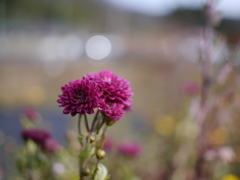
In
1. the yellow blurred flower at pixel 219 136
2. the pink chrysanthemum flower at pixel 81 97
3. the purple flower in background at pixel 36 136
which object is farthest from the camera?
the yellow blurred flower at pixel 219 136

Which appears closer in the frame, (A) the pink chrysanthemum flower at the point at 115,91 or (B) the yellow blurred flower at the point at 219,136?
(A) the pink chrysanthemum flower at the point at 115,91

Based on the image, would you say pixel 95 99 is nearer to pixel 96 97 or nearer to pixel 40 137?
pixel 96 97

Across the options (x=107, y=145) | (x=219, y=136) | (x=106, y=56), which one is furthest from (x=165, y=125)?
(x=106, y=56)

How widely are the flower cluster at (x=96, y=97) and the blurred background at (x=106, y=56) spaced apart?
0.78m

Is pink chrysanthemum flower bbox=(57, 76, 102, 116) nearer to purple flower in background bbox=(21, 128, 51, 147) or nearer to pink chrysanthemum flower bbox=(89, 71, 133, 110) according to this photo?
pink chrysanthemum flower bbox=(89, 71, 133, 110)

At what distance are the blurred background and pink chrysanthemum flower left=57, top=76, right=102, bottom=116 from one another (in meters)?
0.82

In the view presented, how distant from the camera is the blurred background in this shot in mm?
2725

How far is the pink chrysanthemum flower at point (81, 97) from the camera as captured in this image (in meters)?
0.75

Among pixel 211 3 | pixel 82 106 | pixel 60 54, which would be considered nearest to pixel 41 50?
pixel 60 54

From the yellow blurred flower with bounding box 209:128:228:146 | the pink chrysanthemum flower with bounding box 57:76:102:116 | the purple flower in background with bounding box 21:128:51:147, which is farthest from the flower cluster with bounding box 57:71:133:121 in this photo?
the yellow blurred flower with bounding box 209:128:228:146

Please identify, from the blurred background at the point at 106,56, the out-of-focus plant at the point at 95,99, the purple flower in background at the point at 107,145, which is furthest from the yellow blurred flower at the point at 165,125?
the out-of-focus plant at the point at 95,99

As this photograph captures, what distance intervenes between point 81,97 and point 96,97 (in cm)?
3

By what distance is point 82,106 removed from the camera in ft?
2.44

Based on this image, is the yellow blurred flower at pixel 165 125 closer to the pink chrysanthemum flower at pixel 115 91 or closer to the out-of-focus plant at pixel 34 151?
the out-of-focus plant at pixel 34 151
